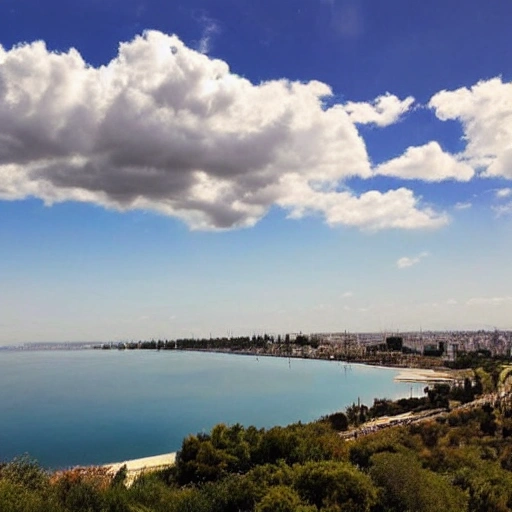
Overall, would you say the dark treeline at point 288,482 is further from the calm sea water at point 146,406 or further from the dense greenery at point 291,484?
the calm sea water at point 146,406

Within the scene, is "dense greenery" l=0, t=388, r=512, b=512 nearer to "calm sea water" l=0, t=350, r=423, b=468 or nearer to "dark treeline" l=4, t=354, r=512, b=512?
"dark treeline" l=4, t=354, r=512, b=512

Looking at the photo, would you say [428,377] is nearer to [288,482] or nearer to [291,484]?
[288,482]

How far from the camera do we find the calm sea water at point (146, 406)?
38.7m

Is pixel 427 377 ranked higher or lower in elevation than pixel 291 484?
lower

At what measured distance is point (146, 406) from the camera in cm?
5972

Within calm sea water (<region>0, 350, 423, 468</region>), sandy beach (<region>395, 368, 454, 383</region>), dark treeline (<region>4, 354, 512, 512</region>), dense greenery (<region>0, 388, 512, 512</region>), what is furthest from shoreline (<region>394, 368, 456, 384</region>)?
dense greenery (<region>0, 388, 512, 512</region>)

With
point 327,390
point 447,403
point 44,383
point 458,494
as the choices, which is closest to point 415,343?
Answer: point 327,390

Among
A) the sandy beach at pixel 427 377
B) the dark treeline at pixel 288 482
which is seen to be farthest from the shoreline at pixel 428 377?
the dark treeline at pixel 288 482

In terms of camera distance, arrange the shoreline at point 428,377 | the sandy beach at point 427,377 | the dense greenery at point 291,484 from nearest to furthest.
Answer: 1. the dense greenery at point 291,484
2. the shoreline at point 428,377
3. the sandy beach at point 427,377

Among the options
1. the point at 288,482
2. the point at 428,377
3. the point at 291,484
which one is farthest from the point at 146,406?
the point at 291,484

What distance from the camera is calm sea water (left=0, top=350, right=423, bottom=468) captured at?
3869 centimetres

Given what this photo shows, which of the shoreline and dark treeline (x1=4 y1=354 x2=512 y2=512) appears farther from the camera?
the shoreline

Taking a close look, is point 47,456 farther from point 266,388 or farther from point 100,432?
point 266,388

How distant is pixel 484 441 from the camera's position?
23781 millimetres
